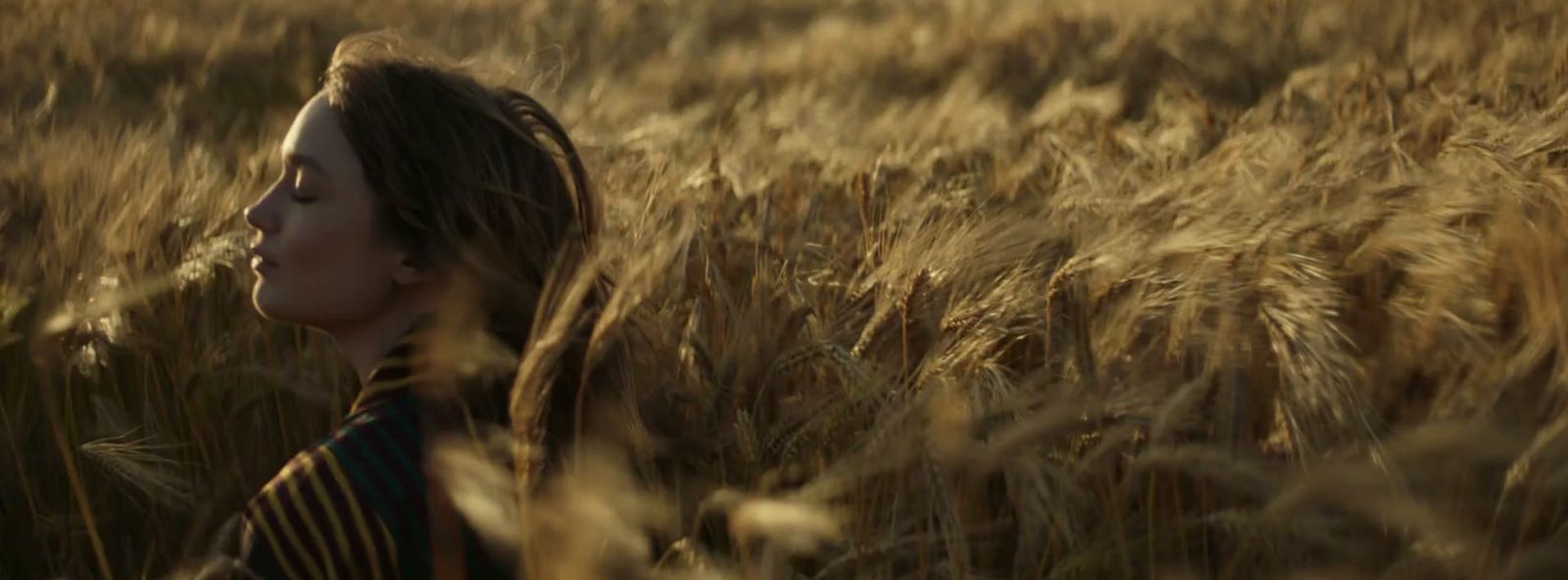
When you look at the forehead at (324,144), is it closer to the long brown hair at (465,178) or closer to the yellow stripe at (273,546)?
the long brown hair at (465,178)

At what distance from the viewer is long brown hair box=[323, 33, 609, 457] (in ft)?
5.44

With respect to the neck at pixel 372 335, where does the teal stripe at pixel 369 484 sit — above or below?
above

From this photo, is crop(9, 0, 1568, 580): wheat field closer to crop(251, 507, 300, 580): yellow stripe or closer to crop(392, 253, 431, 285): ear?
crop(251, 507, 300, 580): yellow stripe

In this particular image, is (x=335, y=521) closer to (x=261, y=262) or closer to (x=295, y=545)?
(x=295, y=545)

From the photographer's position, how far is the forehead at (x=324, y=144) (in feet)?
5.58

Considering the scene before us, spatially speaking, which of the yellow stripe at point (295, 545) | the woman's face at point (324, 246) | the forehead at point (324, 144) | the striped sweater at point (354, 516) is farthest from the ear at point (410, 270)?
the yellow stripe at point (295, 545)

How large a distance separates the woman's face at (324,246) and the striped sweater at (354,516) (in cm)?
25

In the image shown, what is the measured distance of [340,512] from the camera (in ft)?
4.59

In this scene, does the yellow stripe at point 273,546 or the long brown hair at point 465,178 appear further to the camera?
the long brown hair at point 465,178

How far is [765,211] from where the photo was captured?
2500 mm

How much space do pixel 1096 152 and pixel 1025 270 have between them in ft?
4.23

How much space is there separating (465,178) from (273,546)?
1.50ft

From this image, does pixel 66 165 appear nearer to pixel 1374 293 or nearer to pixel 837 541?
pixel 837 541

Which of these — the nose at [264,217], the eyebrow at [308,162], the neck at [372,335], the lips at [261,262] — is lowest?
the neck at [372,335]
